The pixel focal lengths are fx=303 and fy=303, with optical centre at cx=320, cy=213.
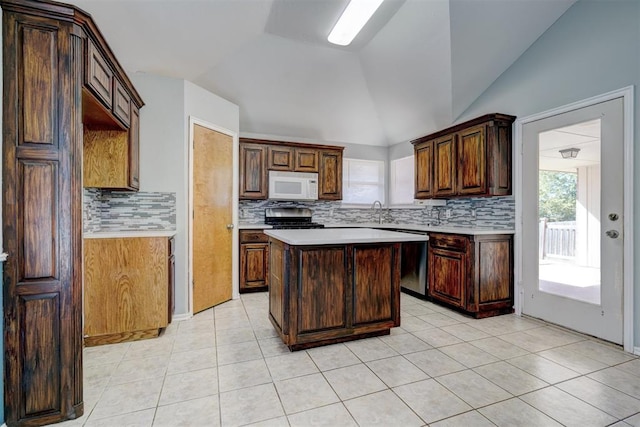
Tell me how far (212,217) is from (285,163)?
A: 5.14 feet

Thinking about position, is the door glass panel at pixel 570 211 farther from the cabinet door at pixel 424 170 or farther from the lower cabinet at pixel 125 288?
the lower cabinet at pixel 125 288

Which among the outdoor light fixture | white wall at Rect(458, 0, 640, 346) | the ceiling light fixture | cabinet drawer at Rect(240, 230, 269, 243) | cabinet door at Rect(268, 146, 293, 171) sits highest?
the ceiling light fixture

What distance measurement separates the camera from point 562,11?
114 inches

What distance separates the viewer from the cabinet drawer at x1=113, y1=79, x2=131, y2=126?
90.9 inches

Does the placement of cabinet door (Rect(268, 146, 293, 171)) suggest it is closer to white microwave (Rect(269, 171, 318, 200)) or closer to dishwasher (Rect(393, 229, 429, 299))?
white microwave (Rect(269, 171, 318, 200))

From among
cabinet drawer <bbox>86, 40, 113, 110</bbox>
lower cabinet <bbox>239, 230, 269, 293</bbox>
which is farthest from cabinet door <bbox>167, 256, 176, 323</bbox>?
cabinet drawer <bbox>86, 40, 113, 110</bbox>

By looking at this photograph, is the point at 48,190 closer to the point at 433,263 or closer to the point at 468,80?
the point at 433,263

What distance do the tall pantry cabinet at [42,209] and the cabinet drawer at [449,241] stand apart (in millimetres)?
3314

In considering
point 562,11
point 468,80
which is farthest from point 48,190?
point 562,11

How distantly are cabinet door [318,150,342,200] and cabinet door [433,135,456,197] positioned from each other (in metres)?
1.57

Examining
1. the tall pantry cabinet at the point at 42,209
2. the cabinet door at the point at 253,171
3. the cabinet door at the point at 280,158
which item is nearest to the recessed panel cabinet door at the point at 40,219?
the tall pantry cabinet at the point at 42,209

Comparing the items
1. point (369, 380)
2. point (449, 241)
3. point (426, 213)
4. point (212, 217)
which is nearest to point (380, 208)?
point (426, 213)

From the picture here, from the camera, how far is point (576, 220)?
2.82 meters

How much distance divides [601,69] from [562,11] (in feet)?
2.43
